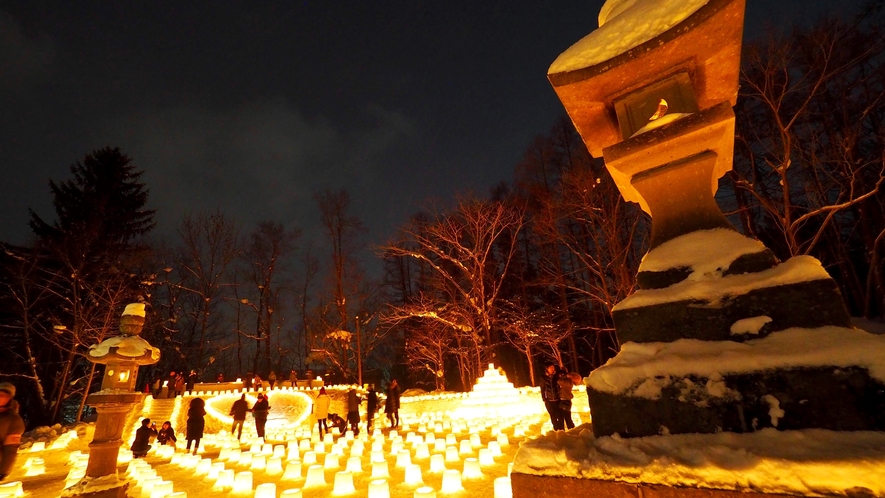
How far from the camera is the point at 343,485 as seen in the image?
5.24 m

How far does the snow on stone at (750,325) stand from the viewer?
2.35m

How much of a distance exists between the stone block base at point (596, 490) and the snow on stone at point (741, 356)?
0.60 m

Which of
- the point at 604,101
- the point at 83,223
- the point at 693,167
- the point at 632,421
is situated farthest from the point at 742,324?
the point at 83,223

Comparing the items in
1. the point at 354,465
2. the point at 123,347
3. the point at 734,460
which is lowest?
the point at 354,465

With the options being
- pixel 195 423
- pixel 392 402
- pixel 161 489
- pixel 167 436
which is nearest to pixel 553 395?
pixel 392 402

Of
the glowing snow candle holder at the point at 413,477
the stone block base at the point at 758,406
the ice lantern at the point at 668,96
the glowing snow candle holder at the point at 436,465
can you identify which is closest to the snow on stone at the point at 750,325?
the stone block base at the point at 758,406

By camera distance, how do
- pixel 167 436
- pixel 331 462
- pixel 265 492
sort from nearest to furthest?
pixel 265 492 < pixel 331 462 < pixel 167 436

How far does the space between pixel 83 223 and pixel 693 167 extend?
25276mm

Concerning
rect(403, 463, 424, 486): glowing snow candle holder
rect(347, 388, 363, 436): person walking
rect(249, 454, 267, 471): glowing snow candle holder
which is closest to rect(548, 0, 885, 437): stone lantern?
rect(403, 463, 424, 486): glowing snow candle holder

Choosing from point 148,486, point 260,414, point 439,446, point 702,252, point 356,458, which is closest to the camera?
point 702,252

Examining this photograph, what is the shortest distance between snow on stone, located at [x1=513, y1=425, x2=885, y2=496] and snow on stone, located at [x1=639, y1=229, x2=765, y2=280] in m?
1.11

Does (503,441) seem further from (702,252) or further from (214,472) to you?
(702,252)

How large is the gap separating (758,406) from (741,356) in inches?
10.7

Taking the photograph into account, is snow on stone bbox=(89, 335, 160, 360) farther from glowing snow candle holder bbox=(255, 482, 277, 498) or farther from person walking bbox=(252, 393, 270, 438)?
person walking bbox=(252, 393, 270, 438)
